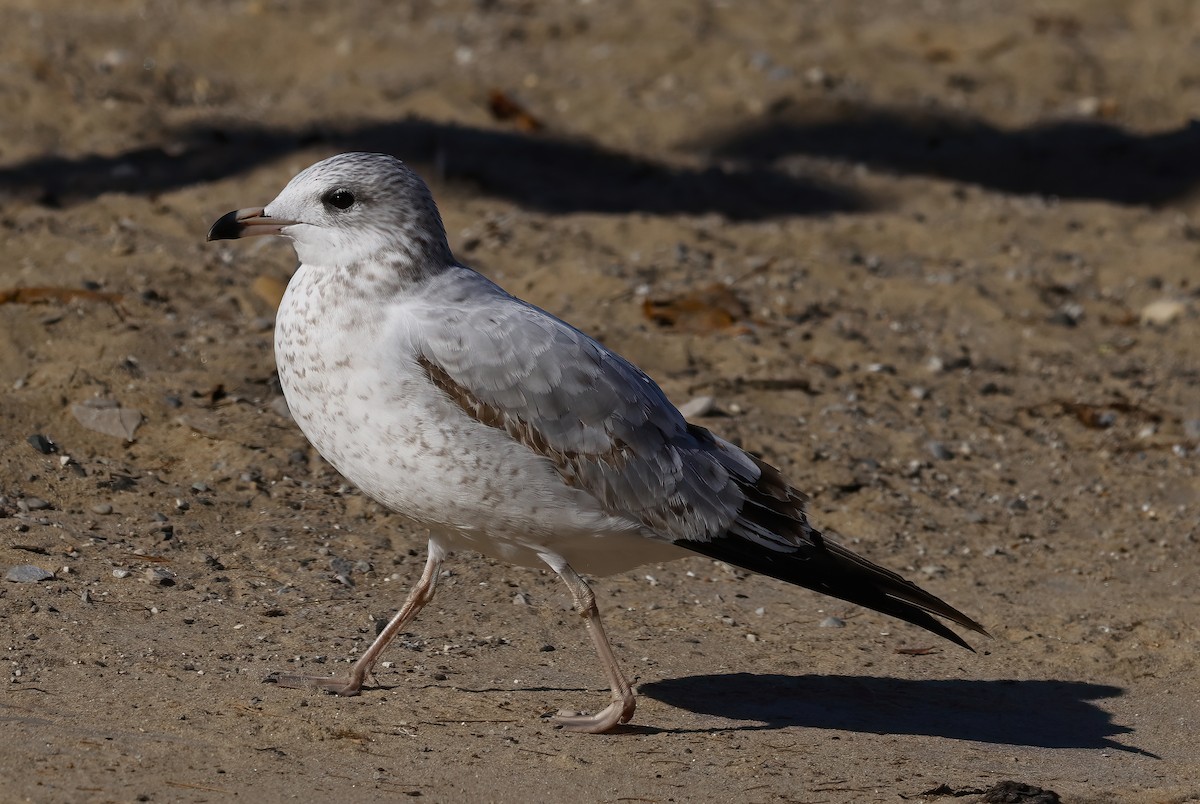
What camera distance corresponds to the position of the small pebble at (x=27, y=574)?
4.74m

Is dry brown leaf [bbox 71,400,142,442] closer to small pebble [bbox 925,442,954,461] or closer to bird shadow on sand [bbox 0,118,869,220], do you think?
A: bird shadow on sand [bbox 0,118,869,220]

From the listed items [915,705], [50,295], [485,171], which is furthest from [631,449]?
[485,171]

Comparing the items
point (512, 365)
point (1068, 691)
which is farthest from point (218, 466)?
point (1068, 691)

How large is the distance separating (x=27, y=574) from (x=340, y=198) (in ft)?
5.10

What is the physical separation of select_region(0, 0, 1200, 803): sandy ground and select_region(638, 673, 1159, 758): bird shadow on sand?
17mm

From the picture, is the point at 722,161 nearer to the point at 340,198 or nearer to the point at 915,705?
the point at 915,705

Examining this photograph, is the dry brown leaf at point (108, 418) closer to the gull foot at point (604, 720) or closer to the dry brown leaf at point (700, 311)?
the gull foot at point (604, 720)

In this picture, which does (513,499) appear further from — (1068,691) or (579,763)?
(1068,691)

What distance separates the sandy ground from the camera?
4.26 metres

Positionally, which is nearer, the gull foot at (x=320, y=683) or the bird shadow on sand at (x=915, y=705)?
the gull foot at (x=320, y=683)

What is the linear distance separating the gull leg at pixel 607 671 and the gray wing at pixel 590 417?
0.76ft

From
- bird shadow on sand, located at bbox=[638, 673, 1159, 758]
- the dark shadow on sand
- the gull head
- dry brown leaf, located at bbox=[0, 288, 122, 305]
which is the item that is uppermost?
the gull head

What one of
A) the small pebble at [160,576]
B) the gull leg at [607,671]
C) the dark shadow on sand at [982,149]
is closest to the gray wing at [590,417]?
the gull leg at [607,671]

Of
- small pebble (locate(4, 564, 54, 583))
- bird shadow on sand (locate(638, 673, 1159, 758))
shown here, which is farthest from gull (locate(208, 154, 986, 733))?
small pebble (locate(4, 564, 54, 583))
